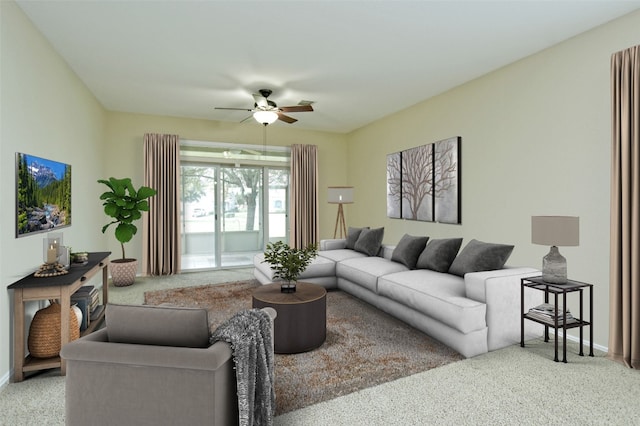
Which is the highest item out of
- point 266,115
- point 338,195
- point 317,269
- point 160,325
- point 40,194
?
point 266,115

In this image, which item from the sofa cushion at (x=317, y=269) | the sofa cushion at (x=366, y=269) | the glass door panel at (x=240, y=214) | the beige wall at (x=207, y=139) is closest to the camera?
the sofa cushion at (x=366, y=269)

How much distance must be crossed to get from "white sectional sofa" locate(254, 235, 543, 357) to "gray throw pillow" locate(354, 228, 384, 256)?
3.54 feet

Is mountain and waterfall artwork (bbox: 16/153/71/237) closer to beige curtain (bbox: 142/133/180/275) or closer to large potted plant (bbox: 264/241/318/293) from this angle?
large potted plant (bbox: 264/241/318/293)

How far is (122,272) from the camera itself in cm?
531

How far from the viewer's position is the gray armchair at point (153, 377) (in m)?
1.52

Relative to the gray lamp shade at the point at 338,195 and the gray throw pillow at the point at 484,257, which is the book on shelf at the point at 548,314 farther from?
the gray lamp shade at the point at 338,195

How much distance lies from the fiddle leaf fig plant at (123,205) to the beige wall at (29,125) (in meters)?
0.42

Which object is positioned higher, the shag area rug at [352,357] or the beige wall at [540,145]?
the beige wall at [540,145]

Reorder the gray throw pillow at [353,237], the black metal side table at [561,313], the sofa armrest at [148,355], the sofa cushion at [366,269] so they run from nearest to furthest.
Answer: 1. the sofa armrest at [148,355]
2. the black metal side table at [561,313]
3. the sofa cushion at [366,269]
4. the gray throw pillow at [353,237]

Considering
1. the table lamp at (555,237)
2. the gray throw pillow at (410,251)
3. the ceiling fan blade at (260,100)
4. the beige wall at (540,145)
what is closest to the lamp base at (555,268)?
the table lamp at (555,237)

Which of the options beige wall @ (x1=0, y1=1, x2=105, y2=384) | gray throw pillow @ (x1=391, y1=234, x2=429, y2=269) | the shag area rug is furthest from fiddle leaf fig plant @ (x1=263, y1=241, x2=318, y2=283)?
beige wall @ (x1=0, y1=1, x2=105, y2=384)

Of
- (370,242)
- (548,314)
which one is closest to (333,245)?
(370,242)

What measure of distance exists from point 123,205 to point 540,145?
5276 mm

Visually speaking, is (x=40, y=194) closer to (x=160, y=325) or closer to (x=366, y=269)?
(x=160, y=325)
